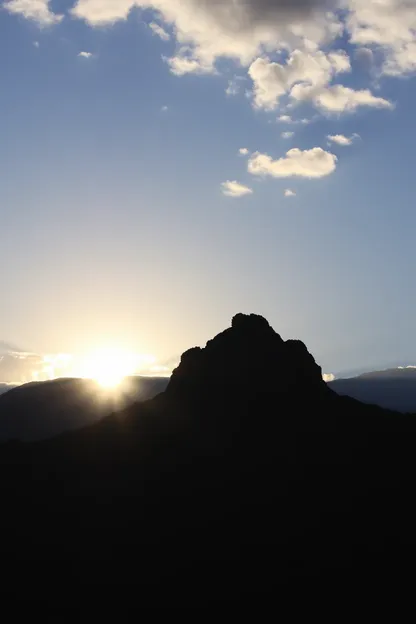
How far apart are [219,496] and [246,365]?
86.1 ft

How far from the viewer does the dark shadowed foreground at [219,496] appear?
6738cm

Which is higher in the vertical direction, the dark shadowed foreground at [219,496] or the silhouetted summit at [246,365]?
the silhouetted summit at [246,365]

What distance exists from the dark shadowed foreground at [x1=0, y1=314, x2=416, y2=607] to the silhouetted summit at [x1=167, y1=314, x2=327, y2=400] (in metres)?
0.34

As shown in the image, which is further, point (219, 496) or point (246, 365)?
point (246, 365)

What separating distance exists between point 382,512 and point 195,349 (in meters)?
42.2

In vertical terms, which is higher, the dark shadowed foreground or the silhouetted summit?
the silhouetted summit

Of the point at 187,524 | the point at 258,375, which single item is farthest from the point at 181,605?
the point at 258,375

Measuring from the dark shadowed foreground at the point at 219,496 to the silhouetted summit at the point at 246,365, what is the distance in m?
0.34

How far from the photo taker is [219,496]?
3059 inches

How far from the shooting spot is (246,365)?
99188 mm

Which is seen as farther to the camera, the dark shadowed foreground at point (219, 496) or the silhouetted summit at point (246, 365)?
the silhouetted summit at point (246, 365)

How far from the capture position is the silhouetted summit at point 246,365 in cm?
9762

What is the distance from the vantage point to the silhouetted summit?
97625 mm

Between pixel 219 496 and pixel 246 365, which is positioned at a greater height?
pixel 246 365
